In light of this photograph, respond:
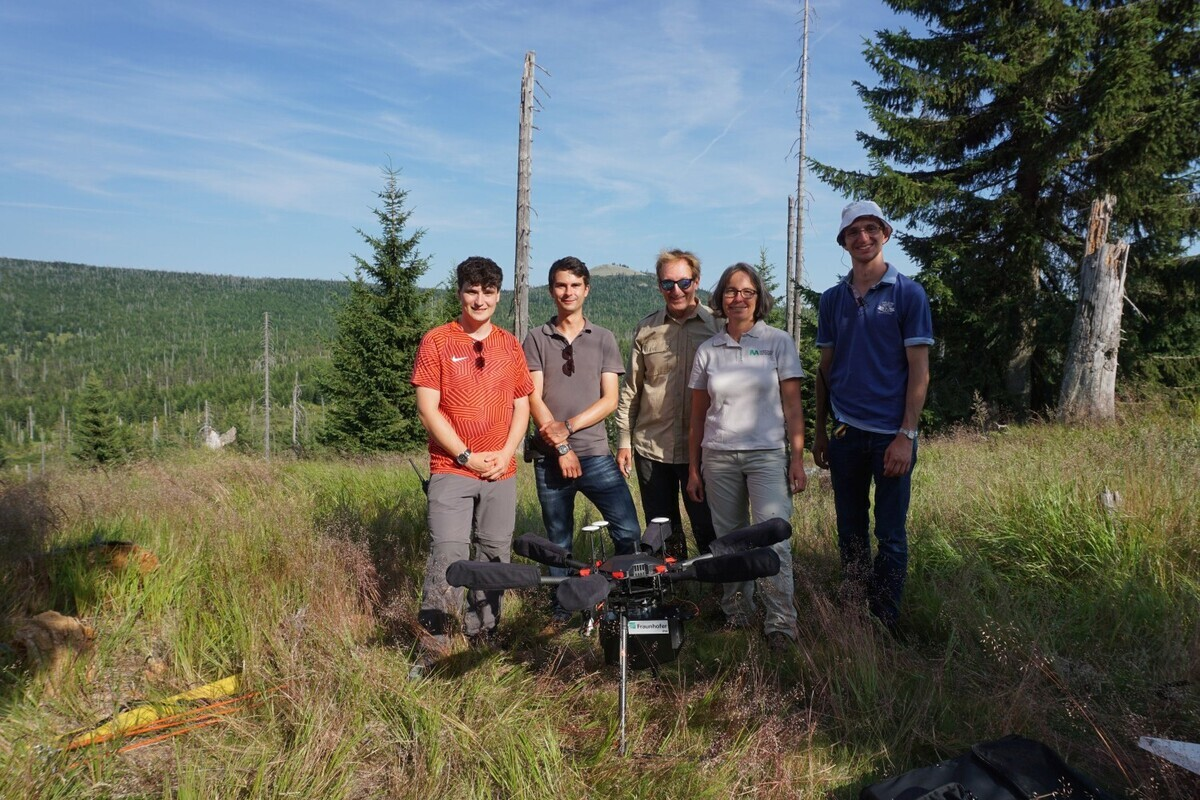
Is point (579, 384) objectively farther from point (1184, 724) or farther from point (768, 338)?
point (1184, 724)

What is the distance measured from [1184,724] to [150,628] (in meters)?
4.62

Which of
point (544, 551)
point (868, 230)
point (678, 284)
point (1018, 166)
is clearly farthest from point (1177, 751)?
point (1018, 166)

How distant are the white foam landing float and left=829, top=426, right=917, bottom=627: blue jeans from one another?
4.53ft

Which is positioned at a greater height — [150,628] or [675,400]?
[675,400]

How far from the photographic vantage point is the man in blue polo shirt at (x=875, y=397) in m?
3.36

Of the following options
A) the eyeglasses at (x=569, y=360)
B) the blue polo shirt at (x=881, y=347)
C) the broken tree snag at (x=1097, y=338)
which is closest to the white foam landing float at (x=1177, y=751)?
the blue polo shirt at (x=881, y=347)

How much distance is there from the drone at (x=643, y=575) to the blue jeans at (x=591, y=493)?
1.49m

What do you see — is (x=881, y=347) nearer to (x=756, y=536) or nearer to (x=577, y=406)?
(x=577, y=406)

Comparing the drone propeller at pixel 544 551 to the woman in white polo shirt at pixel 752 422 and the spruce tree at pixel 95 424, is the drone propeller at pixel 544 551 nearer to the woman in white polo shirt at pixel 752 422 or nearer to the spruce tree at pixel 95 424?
the woman in white polo shirt at pixel 752 422

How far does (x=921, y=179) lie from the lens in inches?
509

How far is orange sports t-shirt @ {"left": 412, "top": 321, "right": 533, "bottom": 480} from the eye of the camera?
3467 millimetres

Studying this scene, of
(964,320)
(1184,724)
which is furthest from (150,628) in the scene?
(964,320)

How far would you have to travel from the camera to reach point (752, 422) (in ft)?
11.7

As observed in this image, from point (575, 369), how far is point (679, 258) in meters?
0.87
